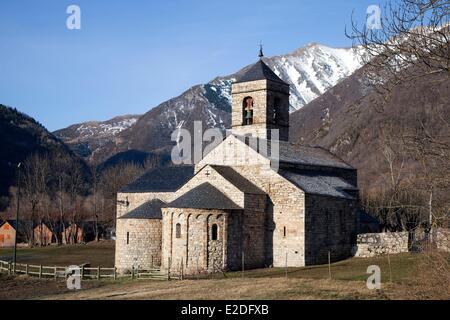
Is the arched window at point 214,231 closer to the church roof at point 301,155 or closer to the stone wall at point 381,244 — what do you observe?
the church roof at point 301,155

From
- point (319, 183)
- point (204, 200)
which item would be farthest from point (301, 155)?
point (204, 200)

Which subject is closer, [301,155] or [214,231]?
[214,231]

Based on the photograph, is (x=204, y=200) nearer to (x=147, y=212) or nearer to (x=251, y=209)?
(x=251, y=209)

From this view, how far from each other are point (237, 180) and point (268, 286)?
12452mm

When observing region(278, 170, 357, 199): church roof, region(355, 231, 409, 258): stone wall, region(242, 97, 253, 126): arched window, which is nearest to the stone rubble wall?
region(278, 170, 357, 199): church roof

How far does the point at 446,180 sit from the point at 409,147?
1.31m

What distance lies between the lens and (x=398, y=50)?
51.3 ft

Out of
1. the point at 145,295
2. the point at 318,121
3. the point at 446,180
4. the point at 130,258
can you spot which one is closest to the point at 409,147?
the point at 446,180

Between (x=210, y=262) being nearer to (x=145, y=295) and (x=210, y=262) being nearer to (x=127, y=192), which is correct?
(x=145, y=295)

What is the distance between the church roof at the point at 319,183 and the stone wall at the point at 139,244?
856 centimetres

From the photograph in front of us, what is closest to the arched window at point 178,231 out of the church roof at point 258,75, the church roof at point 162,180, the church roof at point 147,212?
the church roof at point 147,212

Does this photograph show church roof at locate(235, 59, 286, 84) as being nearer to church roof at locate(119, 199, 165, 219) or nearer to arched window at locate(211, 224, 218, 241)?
church roof at locate(119, 199, 165, 219)

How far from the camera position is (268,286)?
81.6 ft

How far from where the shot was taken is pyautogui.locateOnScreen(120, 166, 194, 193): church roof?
44.5m
